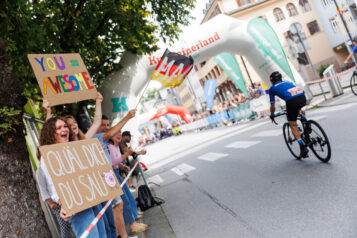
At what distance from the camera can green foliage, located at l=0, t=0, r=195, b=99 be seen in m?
5.84

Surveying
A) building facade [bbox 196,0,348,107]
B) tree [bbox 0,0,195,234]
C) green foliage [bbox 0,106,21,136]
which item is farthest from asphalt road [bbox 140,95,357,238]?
building facade [bbox 196,0,348,107]

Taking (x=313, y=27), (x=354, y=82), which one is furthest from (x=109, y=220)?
(x=313, y=27)

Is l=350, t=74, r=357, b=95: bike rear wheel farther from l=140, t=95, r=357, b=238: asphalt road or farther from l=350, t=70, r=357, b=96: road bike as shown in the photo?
l=140, t=95, r=357, b=238: asphalt road

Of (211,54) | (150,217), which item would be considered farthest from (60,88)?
(211,54)

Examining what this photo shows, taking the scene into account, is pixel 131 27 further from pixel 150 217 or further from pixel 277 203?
pixel 277 203

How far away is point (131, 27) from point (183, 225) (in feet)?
17.5

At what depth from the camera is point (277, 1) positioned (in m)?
44.9

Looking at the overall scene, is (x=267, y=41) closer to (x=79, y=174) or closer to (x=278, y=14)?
(x=79, y=174)

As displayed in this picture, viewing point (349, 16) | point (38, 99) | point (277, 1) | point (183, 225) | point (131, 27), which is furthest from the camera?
point (277, 1)

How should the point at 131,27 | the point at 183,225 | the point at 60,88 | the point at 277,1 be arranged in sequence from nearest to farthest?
the point at 60,88 < the point at 183,225 < the point at 131,27 < the point at 277,1

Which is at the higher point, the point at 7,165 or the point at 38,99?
the point at 38,99

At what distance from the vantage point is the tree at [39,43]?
11.9 ft

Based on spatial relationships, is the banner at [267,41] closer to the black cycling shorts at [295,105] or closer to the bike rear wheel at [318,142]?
the black cycling shorts at [295,105]

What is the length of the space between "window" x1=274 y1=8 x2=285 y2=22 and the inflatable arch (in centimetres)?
3565
